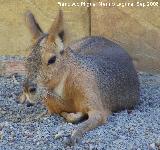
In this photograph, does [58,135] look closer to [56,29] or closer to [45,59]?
[45,59]

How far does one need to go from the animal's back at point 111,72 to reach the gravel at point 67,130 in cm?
12

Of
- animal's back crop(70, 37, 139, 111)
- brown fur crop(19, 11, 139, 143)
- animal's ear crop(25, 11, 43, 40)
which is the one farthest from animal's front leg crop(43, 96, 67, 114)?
animal's ear crop(25, 11, 43, 40)

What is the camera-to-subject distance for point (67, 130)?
503 cm

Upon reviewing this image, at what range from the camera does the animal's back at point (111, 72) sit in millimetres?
5703

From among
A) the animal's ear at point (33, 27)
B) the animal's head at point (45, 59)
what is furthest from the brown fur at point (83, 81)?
the animal's ear at point (33, 27)

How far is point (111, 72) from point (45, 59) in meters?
0.87

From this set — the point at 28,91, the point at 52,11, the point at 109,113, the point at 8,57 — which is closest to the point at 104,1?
the point at 52,11

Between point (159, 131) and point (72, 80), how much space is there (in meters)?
0.84

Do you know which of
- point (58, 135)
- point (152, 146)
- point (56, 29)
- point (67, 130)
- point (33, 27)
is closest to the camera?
point (152, 146)

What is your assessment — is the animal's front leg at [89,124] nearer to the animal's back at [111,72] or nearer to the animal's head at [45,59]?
the animal's back at [111,72]

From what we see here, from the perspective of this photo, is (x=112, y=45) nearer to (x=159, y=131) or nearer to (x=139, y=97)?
(x=139, y=97)

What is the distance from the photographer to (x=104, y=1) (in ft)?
22.4

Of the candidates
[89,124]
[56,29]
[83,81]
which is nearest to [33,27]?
[56,29]

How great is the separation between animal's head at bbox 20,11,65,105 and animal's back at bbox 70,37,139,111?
1.39 feet
